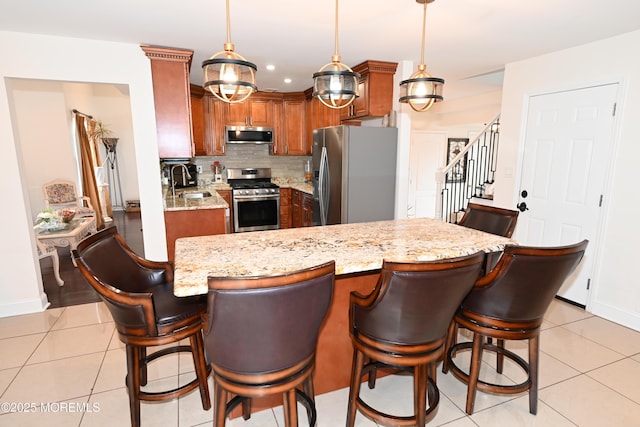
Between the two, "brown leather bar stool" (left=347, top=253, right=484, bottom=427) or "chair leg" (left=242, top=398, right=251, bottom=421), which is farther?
"chair leg" (left=242, top=398, right=251, bottom=421)

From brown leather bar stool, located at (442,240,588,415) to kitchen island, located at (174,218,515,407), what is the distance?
26 centimetres

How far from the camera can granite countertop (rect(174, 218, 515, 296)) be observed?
5.06ft

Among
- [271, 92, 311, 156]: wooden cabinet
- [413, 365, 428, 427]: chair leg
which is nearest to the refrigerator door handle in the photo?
[271, 92, 311, 156]: wooden cabinet

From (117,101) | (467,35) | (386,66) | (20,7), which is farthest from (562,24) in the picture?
(117,101)

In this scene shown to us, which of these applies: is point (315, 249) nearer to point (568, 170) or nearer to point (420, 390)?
point (420, 390)

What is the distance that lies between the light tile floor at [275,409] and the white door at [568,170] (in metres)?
0.89

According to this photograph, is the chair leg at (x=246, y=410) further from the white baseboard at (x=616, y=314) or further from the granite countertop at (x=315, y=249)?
the white baseboard at (x=616, y=314)

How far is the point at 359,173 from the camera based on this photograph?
388 cm

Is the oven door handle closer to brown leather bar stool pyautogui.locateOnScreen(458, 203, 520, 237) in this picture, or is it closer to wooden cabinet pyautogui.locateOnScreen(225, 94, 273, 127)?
wooden cabinet pyautogui.locateOnScreen(225, 94, 273, 127)

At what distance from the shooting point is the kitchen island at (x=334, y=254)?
1613mm

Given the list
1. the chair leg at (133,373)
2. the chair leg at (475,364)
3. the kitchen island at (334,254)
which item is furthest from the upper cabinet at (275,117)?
the chair leg at (133,373)

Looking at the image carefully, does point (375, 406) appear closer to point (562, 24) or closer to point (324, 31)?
point (324, 31)

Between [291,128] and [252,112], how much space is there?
0.70 meters

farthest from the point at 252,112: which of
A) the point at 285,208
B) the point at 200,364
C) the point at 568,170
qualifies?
the point at 200,364
